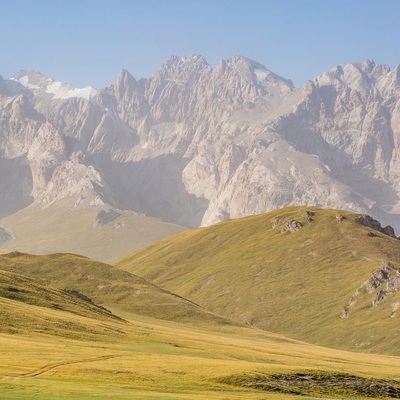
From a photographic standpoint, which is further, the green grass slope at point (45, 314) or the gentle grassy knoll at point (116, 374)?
the green grass slope at point (45, 314)

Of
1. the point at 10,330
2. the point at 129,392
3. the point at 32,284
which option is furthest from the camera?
the point at 32,284

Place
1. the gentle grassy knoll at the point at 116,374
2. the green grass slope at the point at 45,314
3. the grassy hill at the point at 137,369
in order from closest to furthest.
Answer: the gentle grassy knoll at the point at 116,374
the grassy hill at the point at 137,369
the green grass slope at the point at 45,314

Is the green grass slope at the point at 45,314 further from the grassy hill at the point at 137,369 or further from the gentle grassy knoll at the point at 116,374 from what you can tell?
the gentle grassy knoll at the point at 116,374

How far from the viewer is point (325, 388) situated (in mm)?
95188

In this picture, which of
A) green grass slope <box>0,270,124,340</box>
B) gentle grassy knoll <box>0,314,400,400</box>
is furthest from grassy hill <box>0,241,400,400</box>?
green grass slope <box>0,270,124,340</box>

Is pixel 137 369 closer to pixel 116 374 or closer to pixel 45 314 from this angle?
pixel 116 374

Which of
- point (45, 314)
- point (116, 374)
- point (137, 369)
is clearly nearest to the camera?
point (116, 374)

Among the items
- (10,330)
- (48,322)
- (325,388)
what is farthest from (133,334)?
(325,388)

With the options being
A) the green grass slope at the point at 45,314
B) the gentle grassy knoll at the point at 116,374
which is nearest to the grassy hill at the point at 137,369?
the gentle grassy knoll at the point at 116,374

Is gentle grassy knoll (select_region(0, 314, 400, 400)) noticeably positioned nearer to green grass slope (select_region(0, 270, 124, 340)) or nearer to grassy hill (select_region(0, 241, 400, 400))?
grassy hill (select_region(0, 241, 400, 400))

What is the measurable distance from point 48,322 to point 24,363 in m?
40.3

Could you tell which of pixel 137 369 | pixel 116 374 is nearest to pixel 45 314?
pixel 137 369

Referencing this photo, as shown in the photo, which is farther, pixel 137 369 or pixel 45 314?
pixel 45 314

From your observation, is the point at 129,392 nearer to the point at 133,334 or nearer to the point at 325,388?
the point at 325,388
